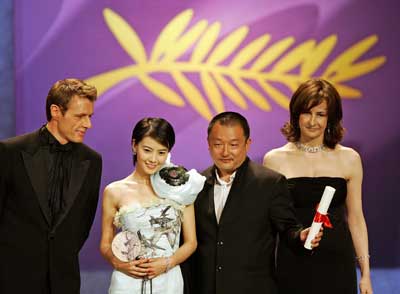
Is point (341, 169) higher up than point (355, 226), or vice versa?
point (341, 169)

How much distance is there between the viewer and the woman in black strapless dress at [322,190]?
3.78 meters

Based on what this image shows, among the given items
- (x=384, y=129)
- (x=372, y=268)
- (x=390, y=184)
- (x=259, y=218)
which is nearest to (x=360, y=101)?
(x=384, y=129)

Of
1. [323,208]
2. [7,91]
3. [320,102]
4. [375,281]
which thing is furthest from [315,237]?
[7,91]

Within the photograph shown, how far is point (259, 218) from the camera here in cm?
346

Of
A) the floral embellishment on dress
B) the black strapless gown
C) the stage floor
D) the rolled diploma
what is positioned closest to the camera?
the rolled diploma

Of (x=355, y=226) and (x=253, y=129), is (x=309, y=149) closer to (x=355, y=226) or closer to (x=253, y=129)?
(x=355, y=226)

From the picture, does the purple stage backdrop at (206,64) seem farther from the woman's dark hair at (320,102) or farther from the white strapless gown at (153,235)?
the white strapless gown at (153,235)

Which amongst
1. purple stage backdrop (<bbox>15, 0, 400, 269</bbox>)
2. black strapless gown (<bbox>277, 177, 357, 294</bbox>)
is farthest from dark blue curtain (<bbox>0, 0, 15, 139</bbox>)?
black strapless gown (<bbox>277, 177, 357, 294</bbox>)

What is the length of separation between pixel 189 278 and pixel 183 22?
8.50ft

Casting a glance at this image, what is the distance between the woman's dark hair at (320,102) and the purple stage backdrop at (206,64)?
5.47 ft

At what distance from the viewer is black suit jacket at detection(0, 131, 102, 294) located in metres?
3.39

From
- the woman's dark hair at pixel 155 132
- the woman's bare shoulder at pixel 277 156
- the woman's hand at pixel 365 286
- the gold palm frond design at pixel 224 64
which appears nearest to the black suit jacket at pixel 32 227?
the woman's dark hair at pixel 155 132

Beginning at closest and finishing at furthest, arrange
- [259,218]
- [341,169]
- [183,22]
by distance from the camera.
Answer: [259,218]
[341,169]
[183,22]

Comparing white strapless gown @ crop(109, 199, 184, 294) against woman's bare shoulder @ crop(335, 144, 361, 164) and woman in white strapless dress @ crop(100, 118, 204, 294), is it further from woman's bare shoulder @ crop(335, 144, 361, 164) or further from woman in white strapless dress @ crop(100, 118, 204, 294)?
woman's bare shoulder @ crop(335, 144, 361, 164)
